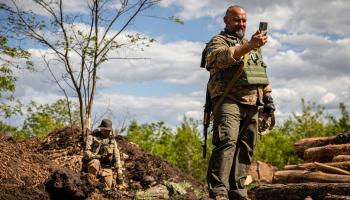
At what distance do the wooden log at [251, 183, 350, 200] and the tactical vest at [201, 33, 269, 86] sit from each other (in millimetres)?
1856

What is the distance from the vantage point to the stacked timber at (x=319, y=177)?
725 centimetres

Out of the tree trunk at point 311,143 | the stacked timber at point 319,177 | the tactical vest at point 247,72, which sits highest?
the tactical vest at point 247,72

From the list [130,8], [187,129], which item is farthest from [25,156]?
[187,129]

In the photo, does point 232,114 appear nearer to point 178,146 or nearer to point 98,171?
point 98,171

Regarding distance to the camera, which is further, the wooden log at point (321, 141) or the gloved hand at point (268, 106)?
the wooden log at point (321, 141)

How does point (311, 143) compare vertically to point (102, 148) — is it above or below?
above

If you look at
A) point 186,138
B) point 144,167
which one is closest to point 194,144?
point 186,138

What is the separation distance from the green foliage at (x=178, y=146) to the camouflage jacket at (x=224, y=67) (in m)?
24.2

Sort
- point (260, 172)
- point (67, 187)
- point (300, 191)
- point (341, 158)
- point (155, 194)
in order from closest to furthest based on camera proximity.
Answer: point (300, 191)
point (341, 158)
point (67, 187)
point (155, 194)
point (260, 172)

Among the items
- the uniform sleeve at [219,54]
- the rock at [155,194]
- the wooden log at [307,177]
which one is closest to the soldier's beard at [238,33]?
the uniform sleeve at [219,54]

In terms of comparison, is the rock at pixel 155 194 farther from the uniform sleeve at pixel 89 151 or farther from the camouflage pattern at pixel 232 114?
the camouflage pattern at pixel 232 114

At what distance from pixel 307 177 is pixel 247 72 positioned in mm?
3107

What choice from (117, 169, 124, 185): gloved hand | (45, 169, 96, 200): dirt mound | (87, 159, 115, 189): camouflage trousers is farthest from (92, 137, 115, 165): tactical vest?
(45, 169, 96, 200): dirt mound

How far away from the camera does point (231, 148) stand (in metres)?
6.00
